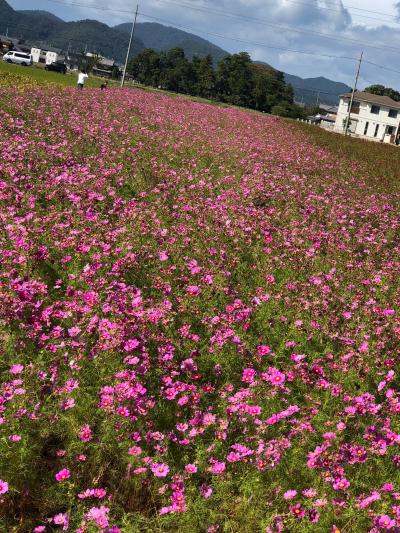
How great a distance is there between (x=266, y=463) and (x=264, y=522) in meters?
0.37

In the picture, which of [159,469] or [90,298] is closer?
[159,469]

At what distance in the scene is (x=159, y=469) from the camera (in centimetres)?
298

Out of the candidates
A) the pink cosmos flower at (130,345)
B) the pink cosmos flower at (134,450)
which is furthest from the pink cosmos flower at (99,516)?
the pink cosmos flower at (130,345)

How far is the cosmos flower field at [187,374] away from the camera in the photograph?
2980 mm

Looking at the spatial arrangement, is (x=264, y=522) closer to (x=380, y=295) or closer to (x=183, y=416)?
(x=183, y=416)

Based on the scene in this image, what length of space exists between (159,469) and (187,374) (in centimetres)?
103

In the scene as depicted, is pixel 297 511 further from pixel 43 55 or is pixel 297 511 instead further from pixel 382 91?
pixel 43 55

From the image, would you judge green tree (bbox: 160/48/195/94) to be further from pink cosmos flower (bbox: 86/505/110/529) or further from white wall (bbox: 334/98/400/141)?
pink cosmos flower (bbox: 86/505/110/529)

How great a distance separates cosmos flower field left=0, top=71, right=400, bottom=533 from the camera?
298 centimetres

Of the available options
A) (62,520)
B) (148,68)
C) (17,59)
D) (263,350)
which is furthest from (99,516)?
(148,68)

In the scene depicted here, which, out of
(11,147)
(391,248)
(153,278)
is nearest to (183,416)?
(153,278)

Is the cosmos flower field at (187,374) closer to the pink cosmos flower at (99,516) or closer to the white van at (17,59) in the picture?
the pink cosmos flower at (99,516)

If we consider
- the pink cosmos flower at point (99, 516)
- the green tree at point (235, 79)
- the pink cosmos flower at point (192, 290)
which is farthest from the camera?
the green tree at point (235, 79)

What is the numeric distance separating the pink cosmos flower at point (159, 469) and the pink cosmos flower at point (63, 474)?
52cm
